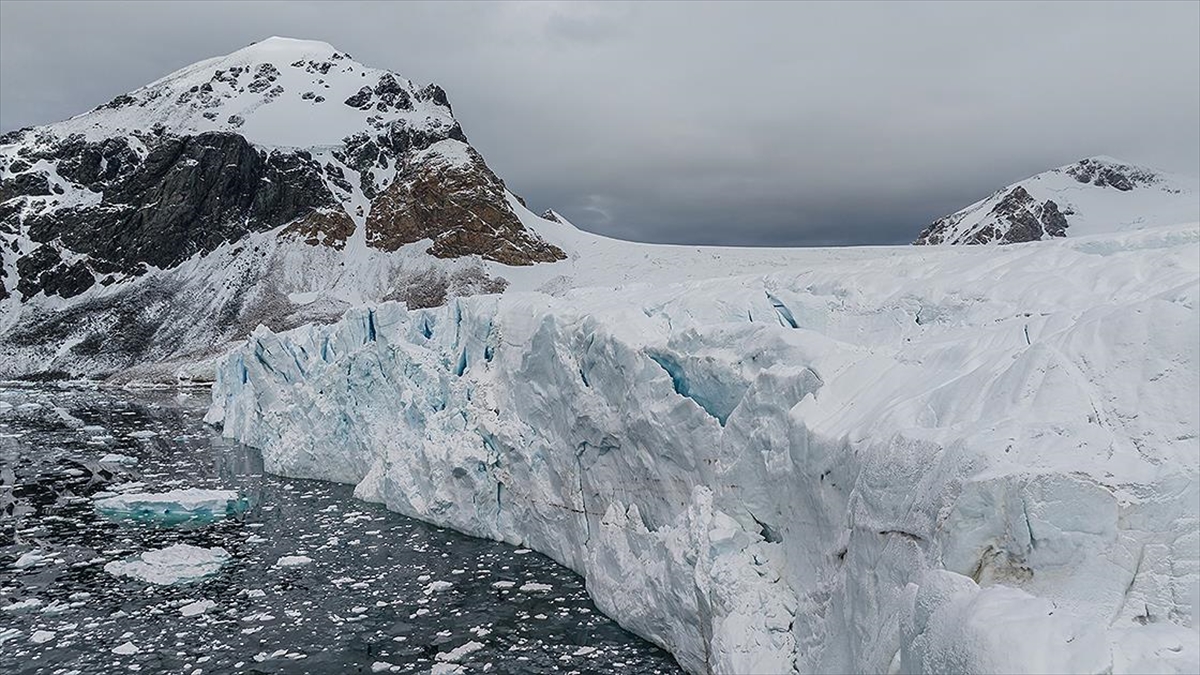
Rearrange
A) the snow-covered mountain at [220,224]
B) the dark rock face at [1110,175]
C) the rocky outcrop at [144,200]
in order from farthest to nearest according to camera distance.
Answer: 1. the dark rock face at [1110,175]
2. the rocky outcrop at [144,200]
3. the snow-covered mountain at [220,224]

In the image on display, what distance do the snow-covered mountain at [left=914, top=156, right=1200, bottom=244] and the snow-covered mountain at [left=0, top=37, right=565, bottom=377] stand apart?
10029 centimetres

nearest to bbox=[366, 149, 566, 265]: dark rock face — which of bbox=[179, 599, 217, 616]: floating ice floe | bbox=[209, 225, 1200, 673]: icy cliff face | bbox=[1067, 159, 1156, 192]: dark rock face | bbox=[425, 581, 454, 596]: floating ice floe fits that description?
bbox=[209, 225, 1200, 673]: icy cliff face

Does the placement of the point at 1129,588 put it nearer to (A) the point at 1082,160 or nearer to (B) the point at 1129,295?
(B) the point at 1129,295

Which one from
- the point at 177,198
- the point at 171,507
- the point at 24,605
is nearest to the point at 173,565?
the point at 24,605

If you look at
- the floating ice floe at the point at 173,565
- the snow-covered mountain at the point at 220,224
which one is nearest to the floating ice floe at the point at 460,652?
the floating ice floe at the point at 173,565

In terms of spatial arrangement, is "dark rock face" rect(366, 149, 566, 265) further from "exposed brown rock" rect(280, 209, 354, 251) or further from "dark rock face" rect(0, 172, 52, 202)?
"dark rock face" rect(0, 172, 52, 202)

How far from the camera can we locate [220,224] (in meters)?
85.1

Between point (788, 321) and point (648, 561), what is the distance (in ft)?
14.6

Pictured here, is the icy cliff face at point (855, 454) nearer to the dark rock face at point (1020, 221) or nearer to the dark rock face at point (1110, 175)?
the dark rock face at point (1020, 221)

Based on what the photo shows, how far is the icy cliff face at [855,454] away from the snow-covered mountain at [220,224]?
201ft

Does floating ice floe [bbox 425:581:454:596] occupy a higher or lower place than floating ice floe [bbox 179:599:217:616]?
lower

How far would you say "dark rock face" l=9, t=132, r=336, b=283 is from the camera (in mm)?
81250

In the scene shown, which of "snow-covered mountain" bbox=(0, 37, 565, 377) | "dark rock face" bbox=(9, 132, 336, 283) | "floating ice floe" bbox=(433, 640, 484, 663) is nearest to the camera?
"floating ice floe" bbox=(433, 640, 484, 663)

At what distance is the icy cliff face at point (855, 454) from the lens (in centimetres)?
526
